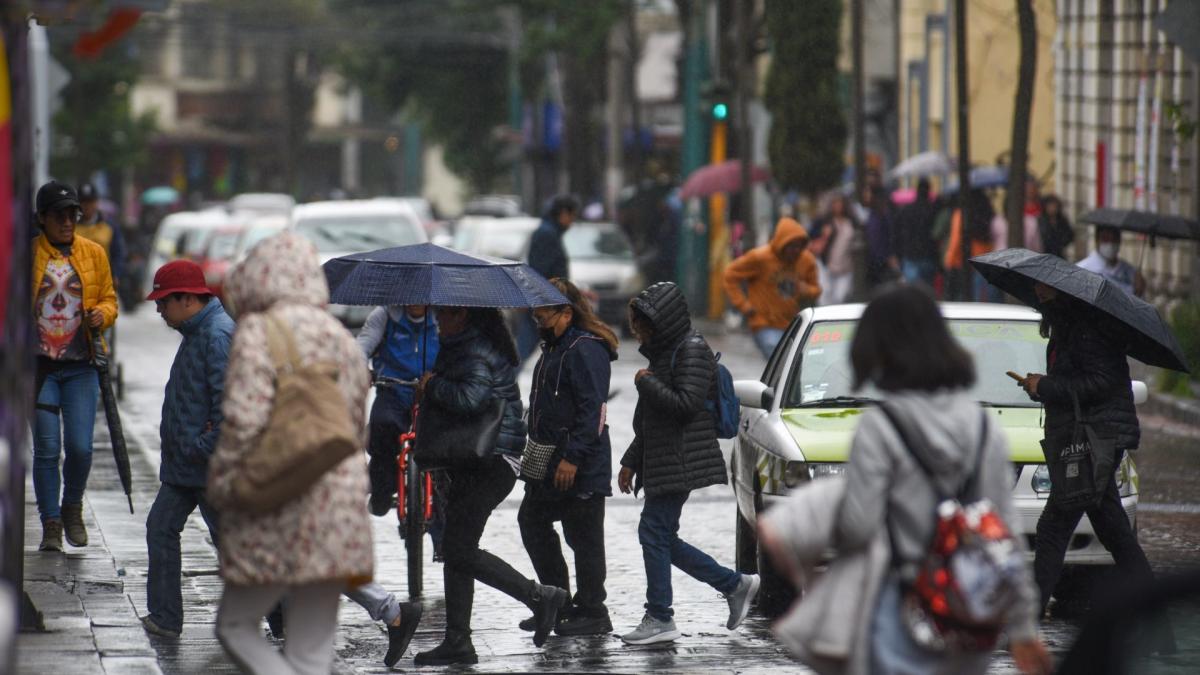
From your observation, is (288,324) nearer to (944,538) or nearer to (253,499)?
→ (253,499)

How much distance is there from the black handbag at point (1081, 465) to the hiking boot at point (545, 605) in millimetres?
1961

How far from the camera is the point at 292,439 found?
594 cm

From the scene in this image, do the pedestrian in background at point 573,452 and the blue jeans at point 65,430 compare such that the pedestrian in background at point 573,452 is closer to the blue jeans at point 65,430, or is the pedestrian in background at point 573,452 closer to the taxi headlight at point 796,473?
the taxi headlight at point 796,473

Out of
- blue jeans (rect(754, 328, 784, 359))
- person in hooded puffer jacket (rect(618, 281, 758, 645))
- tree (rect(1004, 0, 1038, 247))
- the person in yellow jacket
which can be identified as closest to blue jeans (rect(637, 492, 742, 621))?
person in hooded puffer jacket (rect(618, 281, 758, 645))

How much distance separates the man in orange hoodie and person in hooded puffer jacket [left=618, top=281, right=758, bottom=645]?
7.55 metres

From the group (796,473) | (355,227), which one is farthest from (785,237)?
(355,227)

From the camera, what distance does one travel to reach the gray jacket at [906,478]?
5.18 meters

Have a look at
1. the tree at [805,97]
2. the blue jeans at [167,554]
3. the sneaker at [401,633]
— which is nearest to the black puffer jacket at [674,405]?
the sneaker at [401,633]

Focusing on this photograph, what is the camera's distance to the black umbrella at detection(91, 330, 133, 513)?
34.1 ft

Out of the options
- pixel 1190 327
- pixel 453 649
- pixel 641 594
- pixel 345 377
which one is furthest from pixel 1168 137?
pixel 345 377

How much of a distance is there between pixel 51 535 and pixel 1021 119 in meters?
11.5

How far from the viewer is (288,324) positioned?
6.11 metres

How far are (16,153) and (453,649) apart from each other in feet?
12.2

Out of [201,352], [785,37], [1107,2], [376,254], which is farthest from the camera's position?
[785,37]
